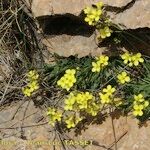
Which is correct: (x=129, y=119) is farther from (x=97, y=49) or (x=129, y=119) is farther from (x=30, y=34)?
(x=30, y=34)

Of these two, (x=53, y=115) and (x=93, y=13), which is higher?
(x=93, y=13)

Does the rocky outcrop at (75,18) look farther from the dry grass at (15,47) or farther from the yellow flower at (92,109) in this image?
the yellow flower at (92,109)

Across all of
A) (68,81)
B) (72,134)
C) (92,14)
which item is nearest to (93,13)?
(92,14)

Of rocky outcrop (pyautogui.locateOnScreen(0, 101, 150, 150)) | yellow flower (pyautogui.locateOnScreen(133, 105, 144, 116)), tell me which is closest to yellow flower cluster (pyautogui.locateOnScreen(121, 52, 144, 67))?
yellow flower (pyautogui.locateOnScreen(133, 105, 144, 116))

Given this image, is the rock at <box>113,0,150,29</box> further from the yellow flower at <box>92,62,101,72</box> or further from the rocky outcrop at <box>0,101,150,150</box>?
the rocky outcrop at <box>0,101,150,150</box>

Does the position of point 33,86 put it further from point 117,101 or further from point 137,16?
point 137,16

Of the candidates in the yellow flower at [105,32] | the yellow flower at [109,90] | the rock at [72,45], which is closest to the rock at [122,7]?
the yellow flower at [105,32]
